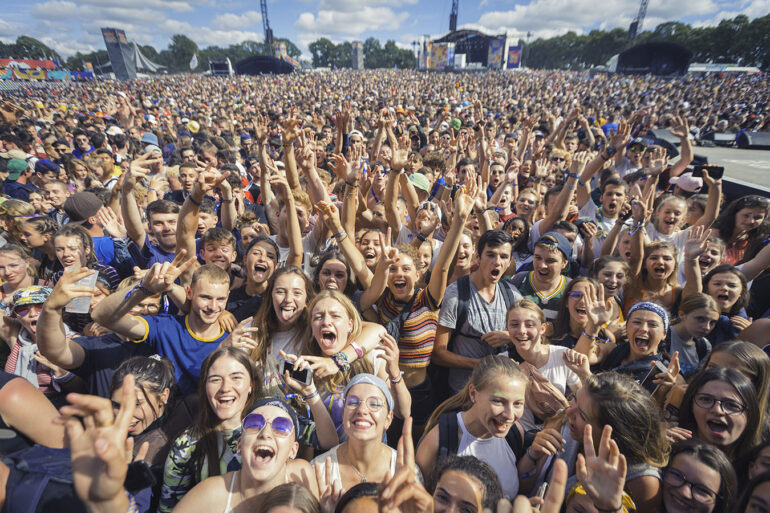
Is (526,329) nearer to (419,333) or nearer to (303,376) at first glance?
(419,333)

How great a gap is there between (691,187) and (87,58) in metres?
124

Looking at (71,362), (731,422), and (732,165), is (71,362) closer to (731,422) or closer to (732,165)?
(731,422)

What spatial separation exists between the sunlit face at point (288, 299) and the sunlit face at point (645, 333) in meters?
2.56

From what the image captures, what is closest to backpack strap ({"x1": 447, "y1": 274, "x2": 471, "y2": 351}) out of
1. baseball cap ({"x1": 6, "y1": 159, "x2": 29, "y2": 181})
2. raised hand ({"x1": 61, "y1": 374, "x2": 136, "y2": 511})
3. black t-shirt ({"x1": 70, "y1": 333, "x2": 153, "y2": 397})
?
raised hand ({"x1": 61, "y1": 374, "x2": 136, "y2": 511})

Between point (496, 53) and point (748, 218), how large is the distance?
226 ft

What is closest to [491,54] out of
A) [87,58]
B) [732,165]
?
[732,165]

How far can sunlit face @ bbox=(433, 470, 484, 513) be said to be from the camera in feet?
5.59

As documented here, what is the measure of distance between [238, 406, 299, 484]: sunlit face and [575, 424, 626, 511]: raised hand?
1.45 meters

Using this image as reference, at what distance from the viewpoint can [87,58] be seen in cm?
8775

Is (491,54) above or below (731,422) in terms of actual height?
above

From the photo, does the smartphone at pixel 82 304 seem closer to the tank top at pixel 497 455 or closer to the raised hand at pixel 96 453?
the raised hand at pixel 96 453

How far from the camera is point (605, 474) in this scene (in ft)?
5.32

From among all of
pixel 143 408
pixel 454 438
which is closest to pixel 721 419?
pixel 454 438

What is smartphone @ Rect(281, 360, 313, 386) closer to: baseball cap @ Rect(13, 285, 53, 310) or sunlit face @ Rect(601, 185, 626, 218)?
baseball cap @ Rect(13, 285, 53, 310)
